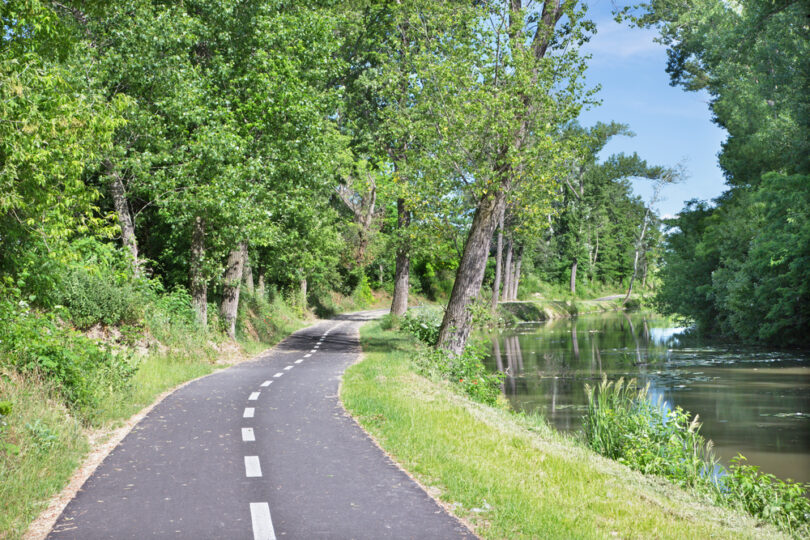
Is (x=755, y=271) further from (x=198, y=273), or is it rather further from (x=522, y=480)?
(x=522, y=480)

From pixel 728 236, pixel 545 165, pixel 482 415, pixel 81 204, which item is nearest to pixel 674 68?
pixel 728 236

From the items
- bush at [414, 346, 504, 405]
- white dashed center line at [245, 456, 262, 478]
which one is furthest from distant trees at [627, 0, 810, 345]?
white dashed center line at [245, 456, 262, 478]

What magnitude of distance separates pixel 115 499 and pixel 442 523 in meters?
3.32

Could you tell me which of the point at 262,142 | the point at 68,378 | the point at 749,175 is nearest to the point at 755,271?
the point at 749,175

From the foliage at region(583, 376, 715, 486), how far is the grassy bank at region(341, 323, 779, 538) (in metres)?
0.95

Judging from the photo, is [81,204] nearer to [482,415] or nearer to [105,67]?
[482,415]

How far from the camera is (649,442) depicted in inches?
453

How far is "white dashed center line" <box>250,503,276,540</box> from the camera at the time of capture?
236 inches

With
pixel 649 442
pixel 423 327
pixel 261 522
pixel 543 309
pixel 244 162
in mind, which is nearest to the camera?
pixel 261 522

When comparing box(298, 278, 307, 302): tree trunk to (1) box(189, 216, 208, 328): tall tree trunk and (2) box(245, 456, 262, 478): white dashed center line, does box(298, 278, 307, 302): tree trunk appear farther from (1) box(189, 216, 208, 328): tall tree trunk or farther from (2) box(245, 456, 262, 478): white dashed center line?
(2) box(245, 456, 262, 478): white dashed center line

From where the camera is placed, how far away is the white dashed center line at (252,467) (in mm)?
8016

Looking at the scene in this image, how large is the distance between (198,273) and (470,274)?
28.2ft

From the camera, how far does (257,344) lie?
2597cm

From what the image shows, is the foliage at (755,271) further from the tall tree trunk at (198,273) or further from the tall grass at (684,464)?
the tall tree trunk at (198,273)
